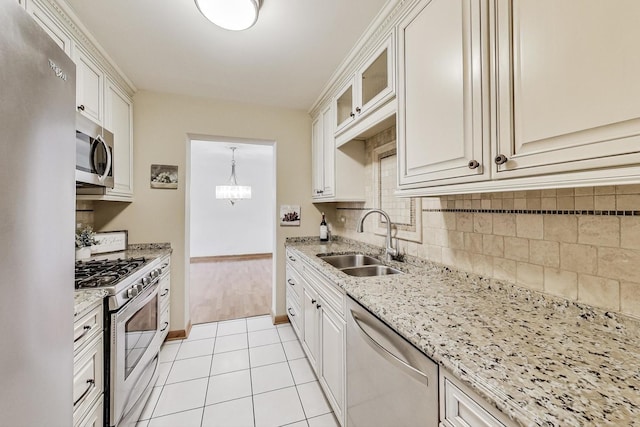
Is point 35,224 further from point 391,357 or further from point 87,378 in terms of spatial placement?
point 391,357

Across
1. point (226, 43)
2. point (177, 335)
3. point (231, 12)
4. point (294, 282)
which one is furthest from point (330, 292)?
point (177, 335)

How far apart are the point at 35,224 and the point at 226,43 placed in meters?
1.68

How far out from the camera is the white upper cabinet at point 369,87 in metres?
1.44

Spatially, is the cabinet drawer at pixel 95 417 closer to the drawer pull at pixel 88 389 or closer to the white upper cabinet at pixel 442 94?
the drawer pull at pixel 88 389

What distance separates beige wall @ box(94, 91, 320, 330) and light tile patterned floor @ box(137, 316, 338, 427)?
44 cm

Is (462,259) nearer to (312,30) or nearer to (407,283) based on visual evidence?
(407,283)

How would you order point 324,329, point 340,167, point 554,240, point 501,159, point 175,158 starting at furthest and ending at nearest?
point 175,158 → point 340,167 → point 324,329 → point 554,240 → point 501,159

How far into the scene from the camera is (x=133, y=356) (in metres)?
1.46

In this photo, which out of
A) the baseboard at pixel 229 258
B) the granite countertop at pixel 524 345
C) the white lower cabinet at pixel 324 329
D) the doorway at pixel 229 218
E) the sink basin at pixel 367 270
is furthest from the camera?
the baseboard at pixel 229 258

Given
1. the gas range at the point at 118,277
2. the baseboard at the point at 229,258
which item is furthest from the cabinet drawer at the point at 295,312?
the baseboard at the point at 229,258

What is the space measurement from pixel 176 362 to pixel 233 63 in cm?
252

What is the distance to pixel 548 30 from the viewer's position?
0.69 metres

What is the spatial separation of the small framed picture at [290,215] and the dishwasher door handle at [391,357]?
182cm

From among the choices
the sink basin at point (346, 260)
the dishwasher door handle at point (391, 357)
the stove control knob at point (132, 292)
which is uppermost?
the sink basin at point (346, 260)
